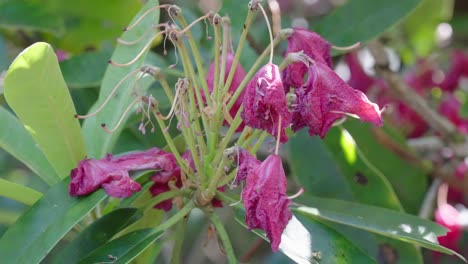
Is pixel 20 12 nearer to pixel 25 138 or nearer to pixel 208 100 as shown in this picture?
pixel 25 138

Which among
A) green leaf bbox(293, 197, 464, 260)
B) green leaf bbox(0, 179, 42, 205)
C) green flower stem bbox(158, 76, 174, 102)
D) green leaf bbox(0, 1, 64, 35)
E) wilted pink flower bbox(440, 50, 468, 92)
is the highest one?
wilted pink flower bbox(440, 50, 468, 92)

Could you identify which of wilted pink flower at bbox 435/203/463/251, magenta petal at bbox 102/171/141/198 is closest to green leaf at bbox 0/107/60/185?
magenta petal at bbox 102/171/141/198

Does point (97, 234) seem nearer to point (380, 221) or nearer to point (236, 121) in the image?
point (236, 121)

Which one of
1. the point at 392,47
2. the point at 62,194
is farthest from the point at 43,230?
the point at 392,47

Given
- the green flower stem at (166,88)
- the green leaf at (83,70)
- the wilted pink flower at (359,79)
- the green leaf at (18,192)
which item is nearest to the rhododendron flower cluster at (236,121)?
the green flower stem at (166,88)

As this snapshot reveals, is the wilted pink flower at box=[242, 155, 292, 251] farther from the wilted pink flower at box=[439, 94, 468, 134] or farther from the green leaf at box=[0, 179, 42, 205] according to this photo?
the wilted pink flower at box=[439, 94, 468, 134]

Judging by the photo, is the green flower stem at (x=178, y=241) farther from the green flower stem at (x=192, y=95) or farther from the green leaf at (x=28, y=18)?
the green leaf at (x=28, y=18)
